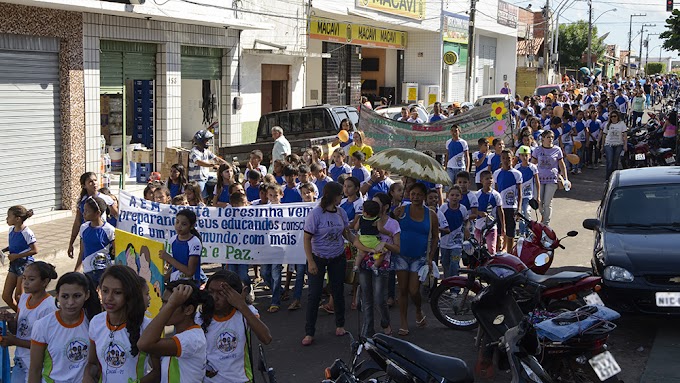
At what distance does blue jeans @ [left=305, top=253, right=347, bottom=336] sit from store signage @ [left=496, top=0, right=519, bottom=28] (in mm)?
44925

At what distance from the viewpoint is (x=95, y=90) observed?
16.8m

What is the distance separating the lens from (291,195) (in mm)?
11273

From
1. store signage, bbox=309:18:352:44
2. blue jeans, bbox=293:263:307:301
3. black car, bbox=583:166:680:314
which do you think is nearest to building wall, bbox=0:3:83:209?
blue jeans, bbox=293:263:307:301

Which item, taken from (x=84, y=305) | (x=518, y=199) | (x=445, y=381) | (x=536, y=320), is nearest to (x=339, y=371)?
(x=445, y=381)

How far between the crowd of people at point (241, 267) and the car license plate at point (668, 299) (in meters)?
2.36

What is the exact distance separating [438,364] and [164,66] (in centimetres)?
1533

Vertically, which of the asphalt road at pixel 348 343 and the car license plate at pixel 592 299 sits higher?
the car license plate at pixel 592 299

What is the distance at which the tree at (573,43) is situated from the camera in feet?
264

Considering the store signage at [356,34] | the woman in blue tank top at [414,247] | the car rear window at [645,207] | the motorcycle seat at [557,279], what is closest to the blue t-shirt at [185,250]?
the woman in blue tank top at [414,247]

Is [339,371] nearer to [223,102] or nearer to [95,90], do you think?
[95,90]

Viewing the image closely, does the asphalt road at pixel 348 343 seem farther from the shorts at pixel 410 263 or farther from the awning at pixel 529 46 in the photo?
the awning at pixel 529 46

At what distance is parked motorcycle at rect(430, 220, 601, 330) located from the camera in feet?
27.2

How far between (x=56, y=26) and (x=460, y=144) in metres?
7.92

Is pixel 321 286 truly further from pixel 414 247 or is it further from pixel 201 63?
pixel 201 63
